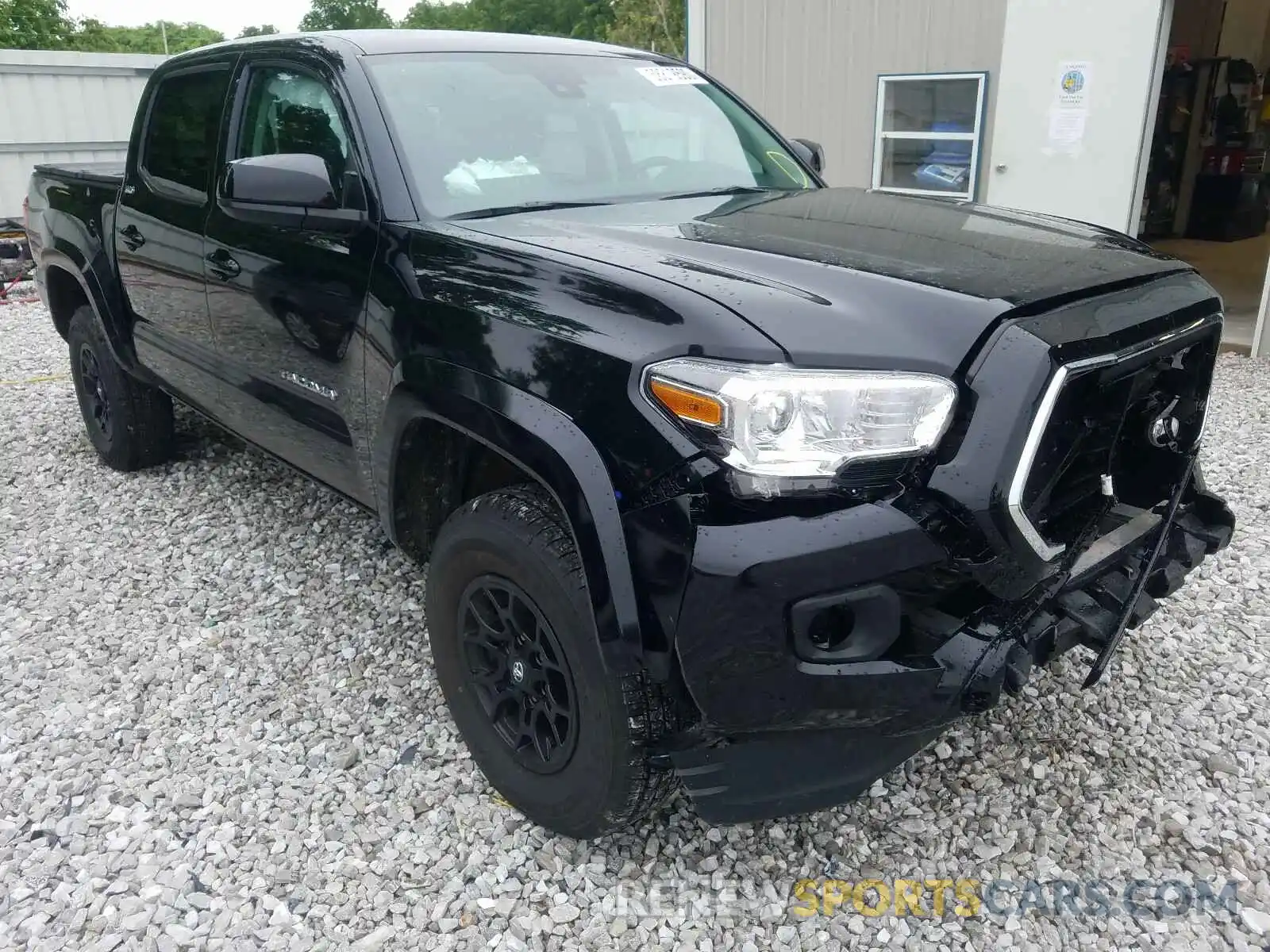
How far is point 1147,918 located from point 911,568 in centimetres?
111

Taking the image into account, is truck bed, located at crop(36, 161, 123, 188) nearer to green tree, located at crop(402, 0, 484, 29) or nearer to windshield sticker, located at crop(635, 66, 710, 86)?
windshield sticker, located at crop(635, 66, 710, 86)

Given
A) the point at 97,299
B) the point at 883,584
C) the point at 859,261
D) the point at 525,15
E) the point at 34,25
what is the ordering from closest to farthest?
the point at 883,584
the point at 859,261
the point at 97,299
the point at 34,25
the point at 525,15

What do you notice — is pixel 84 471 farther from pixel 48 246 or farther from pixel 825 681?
pixel 825 681

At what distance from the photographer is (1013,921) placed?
2178 millimetres

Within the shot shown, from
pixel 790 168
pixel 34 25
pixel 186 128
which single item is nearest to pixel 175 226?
pixel 186 128

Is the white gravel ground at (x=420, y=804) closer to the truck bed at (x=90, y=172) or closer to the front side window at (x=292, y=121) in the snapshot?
the front side window at (x=292, y=121)

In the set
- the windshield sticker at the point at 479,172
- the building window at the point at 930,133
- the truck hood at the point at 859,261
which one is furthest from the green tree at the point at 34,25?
the truck hood at the point at 859,261

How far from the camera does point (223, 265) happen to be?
133 inches

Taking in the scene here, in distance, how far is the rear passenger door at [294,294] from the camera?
277 cm

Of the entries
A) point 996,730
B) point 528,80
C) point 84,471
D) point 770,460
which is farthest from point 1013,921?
point 84,471

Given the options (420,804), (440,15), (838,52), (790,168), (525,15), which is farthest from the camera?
(440,15)

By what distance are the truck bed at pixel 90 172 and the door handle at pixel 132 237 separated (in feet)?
1.02

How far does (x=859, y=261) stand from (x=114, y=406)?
401 cm

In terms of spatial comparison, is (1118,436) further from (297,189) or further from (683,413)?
(297,189)
